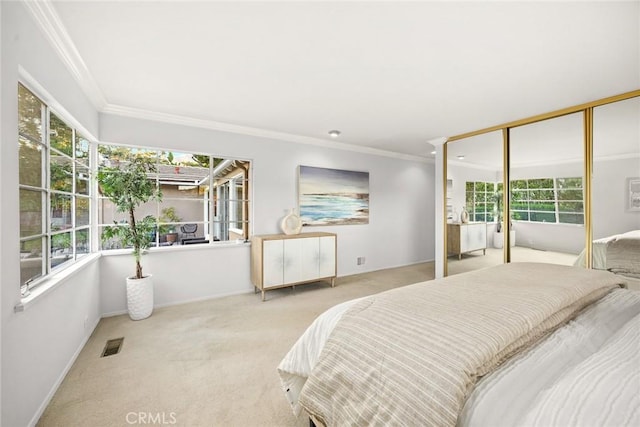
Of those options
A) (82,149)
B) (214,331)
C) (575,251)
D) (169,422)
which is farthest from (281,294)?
(575,251)

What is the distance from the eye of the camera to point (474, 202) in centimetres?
405

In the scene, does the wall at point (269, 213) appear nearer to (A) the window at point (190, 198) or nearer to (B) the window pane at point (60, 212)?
(A) the window at point (190, 198)

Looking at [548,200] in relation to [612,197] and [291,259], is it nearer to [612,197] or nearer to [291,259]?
[612,197]

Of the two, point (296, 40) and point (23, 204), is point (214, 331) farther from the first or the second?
point (296, 40)

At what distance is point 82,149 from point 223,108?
1.50 m

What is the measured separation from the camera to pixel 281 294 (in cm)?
397

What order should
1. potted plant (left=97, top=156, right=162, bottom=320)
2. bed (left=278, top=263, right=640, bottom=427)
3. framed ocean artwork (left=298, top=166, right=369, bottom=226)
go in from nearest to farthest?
bed (left=278, top=263, right=640, bottom=427) → potted plant (left=97, top=156, right=162, bottom=320) → framed ocean artwork (left=298, top=166, right=369, bottom=226)

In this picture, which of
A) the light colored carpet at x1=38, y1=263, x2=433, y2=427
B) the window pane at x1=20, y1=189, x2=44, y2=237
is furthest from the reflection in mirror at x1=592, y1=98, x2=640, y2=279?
the window pane at x1=20, y1=189, x2=44, y2=237

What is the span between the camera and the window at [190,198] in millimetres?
3271

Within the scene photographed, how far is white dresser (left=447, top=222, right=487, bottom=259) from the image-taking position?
4016 mm

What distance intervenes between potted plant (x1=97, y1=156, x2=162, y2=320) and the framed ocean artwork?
213cm

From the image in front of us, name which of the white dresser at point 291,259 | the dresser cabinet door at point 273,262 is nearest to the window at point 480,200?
the white dresser at point 291,259

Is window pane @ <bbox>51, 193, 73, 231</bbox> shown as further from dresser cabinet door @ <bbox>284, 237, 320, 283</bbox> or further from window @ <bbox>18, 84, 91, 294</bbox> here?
dresser cabinet door @ <bbox>284, 237, 320, 283</bbox>

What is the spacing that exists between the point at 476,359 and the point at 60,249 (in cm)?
302
